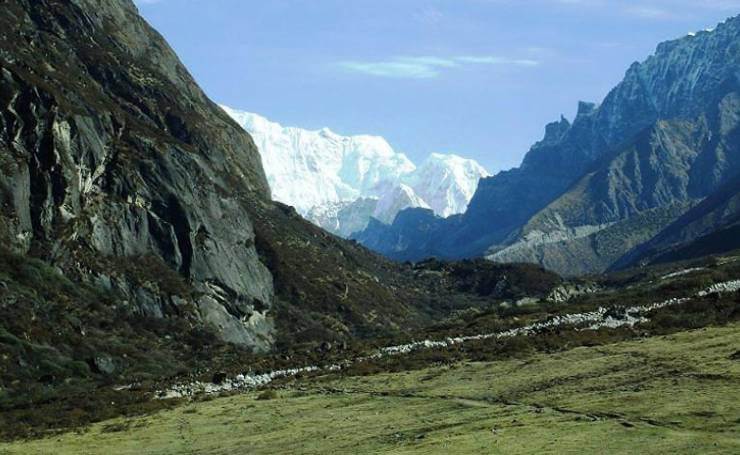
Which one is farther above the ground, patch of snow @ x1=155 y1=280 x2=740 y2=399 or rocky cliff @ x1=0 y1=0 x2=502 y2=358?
rocky cliff @ x1=0 y1=0 x2=502 y2=358

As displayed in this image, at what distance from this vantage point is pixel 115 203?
486 feet

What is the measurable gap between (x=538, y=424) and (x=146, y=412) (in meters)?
33.4

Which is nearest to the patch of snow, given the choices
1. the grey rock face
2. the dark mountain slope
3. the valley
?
the valley

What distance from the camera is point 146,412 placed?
215ft

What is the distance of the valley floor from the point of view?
39500 millimetres

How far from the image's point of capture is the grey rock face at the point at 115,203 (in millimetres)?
133625

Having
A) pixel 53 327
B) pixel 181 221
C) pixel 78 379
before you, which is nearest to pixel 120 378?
pixel 78 379

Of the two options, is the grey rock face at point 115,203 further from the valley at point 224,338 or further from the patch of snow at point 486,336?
the patch of snow at point 486,336

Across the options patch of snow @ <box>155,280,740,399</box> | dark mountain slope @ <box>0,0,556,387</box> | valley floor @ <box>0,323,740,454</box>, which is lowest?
valley floor @ <box>0,323,740,454</box>

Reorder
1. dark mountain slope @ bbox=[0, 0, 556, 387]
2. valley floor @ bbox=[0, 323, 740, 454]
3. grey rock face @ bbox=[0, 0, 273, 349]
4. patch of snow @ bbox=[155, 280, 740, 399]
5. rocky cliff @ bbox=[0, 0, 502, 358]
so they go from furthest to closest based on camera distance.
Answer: grey rock face @ bbox=[0, 0, 273, 349]
rocky cliff @ bbox=[0, 0, 502, 358]
dark mountain slope @ bbox=[0, 0, 556, 387]
patch of snow @ bbox=[155, 280, 740, 399]
valley floor @ bbox=[0, 323, 740, 454]

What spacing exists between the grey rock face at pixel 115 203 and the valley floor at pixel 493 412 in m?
72.6

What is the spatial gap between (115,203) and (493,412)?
112m

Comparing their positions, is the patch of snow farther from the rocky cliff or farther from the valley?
the rocky cliff

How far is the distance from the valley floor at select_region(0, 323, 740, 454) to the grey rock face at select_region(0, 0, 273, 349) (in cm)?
7260
